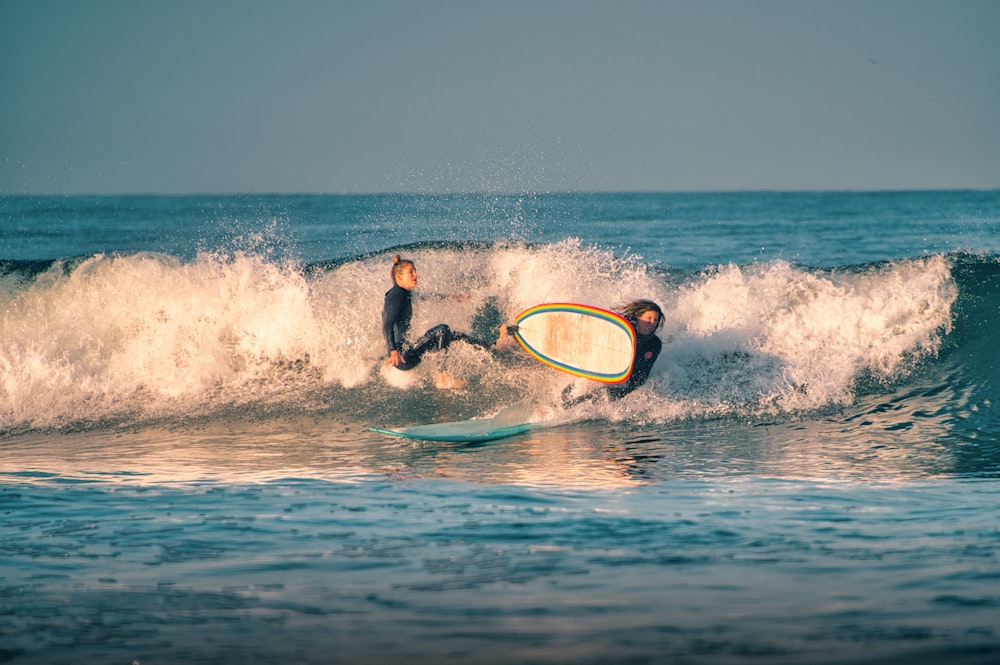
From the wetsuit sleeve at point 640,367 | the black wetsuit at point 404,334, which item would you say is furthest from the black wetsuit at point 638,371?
the black wetsuit at point 404,334

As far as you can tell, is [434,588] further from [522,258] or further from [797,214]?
[797,214]

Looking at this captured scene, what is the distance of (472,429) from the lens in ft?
25.5

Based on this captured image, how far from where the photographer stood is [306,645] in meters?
3.71

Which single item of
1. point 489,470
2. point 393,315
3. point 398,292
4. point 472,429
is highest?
point 398,292

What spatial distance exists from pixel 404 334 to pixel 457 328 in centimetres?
196

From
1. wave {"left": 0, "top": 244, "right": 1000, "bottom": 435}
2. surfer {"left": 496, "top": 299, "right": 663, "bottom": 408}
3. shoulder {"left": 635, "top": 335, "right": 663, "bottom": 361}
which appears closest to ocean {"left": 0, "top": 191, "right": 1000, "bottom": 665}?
wave {"left": 0, "top": 244, "right": 1000, "bottom": 435}

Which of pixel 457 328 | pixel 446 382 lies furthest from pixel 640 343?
pixel 457 328

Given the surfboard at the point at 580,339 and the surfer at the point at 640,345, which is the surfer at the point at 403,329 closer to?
the surfboard at the point at 580,339

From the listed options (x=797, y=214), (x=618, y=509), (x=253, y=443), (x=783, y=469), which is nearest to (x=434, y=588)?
(x=618, y=509)

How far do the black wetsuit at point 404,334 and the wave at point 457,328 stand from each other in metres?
0.39

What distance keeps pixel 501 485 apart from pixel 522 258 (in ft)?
19.8

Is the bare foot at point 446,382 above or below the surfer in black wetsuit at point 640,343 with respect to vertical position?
below

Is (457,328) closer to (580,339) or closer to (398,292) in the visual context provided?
(398,292)

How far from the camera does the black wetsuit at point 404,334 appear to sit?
844 cm
